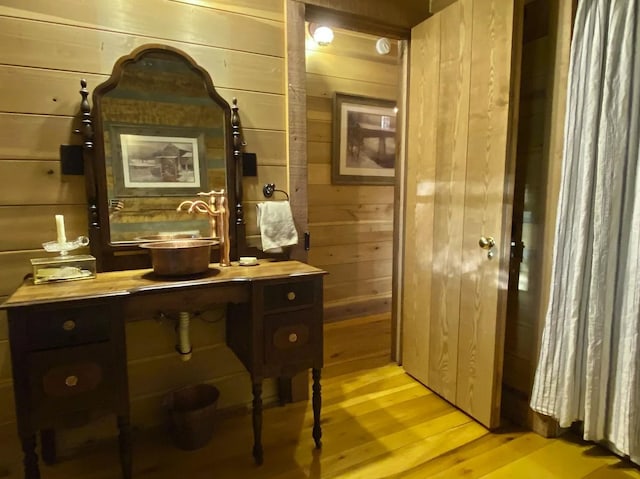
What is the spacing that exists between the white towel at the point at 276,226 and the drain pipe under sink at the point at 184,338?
0.48 metres

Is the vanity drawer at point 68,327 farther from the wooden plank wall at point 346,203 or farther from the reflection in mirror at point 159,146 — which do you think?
the wooden plank wall at point 346,203

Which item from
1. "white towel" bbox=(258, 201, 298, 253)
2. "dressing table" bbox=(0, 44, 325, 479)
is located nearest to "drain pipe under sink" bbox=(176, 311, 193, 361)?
"dressing table" bbox=(0, 44, 325, 479)

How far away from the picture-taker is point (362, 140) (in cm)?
333

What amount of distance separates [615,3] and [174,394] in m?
2.41

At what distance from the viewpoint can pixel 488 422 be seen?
1.90m

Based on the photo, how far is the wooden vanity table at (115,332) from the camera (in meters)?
1.26

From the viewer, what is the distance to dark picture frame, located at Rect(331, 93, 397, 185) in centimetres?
322

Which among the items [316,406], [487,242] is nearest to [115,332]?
[316,406]

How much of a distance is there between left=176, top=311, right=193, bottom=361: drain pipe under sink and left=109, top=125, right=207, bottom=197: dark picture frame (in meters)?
0.57

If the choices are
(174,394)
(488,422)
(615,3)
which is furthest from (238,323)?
(615,3)

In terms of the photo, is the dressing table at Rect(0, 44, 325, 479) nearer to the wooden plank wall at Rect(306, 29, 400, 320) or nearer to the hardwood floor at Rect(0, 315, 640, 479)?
the hardwood floor at Rect(0, 315, 640, 479)

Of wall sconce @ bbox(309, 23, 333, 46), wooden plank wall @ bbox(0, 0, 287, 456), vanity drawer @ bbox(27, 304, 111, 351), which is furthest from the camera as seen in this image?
wall sconce @ bbox(309, 23, 333, 46)

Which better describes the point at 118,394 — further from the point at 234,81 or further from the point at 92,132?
the point at 234,81

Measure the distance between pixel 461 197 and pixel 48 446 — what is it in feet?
7.07
